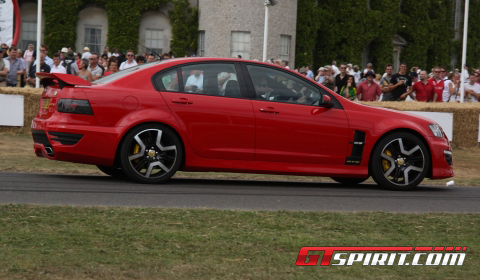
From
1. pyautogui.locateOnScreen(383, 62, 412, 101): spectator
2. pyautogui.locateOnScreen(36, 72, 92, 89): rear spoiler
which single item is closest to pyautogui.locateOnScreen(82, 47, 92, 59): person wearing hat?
pyautogui.locateOnScreen(383, 62, 412, 101): spectator

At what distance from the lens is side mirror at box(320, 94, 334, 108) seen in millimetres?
9820

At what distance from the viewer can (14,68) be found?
69.3 ft

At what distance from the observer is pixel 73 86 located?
934cm

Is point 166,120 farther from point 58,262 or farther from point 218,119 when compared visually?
point 58,262

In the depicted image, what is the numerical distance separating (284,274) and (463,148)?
49.5ft

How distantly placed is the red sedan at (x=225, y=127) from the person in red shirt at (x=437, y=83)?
11644mm

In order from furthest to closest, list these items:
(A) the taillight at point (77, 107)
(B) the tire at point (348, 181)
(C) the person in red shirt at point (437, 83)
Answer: (C) the person in red shirt at point (437, 83)
(B) the tire at point (348, 181)
(A) the taillight at point (77, 107)

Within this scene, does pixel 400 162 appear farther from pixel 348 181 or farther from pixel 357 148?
pixel 348 181

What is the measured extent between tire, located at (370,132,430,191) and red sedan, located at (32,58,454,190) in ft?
0.04

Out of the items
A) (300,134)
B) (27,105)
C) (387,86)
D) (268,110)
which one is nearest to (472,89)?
(387,86)

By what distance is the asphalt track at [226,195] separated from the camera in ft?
26.1

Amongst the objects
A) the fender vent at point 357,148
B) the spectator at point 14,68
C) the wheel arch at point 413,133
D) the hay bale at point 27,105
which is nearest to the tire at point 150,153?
the fender vent at point 357,148

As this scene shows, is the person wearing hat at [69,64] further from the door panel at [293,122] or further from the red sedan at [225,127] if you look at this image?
the door panel at [293,122]

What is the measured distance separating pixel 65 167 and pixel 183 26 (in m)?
24.2
